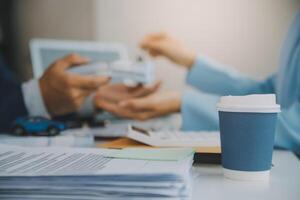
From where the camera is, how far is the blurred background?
1258mm

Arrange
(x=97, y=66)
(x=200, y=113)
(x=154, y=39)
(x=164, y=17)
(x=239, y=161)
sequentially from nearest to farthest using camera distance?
(x=239, y=161), (x=200, y=113), (x=97, y=66), (x=154, y=39), (x=164, y=17)

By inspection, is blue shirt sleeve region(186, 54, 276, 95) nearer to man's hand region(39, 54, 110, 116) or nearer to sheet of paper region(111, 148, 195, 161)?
man's hand region(39, 54, 110, 116)

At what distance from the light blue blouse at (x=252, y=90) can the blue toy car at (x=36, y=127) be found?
297 millimetres

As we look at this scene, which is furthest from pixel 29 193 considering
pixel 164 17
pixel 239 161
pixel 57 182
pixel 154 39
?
pixel 164 17

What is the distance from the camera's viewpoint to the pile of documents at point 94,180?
33 centimetres

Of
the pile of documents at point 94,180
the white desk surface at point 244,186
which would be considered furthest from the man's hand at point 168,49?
the pile of documents at point 94,180

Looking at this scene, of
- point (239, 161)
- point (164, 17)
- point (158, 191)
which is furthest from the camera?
point (164, 17)

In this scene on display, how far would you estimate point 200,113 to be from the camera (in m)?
0.84

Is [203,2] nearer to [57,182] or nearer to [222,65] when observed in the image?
[222,65]

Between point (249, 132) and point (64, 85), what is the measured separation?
58 centimetres

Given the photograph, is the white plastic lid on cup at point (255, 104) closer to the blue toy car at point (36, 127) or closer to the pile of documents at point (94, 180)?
the pile of documents at point (94, 180)

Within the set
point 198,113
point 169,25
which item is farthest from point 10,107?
point 169,25

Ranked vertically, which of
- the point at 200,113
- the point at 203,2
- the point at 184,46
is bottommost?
the point at 200,113

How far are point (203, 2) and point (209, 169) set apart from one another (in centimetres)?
92
